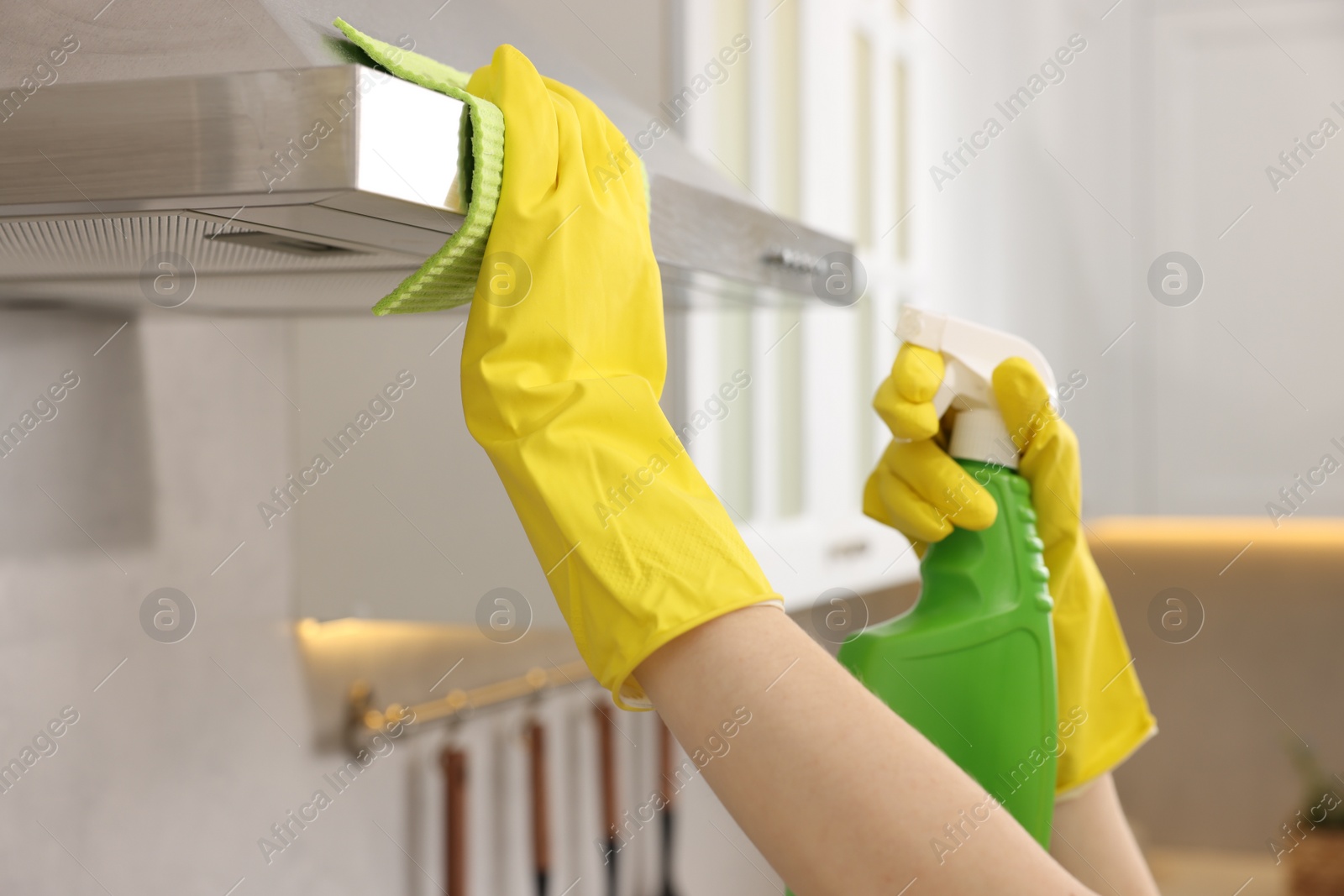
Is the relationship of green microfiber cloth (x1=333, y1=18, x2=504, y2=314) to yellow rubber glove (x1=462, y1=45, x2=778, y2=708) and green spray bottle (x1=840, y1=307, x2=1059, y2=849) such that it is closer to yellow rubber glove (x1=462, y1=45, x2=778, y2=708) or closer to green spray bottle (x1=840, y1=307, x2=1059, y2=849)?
yellow rubber glove (x1=462, y1=45, x2=778, y2=708)

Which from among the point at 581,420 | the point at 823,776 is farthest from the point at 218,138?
the point at 823,776

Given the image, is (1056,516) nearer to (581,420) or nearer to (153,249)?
Result: (581,420)

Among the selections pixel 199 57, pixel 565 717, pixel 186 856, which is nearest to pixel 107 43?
pixel 199 57

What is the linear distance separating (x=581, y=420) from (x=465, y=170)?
9cm

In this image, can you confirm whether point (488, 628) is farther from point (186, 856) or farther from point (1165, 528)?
point (1165, 528)

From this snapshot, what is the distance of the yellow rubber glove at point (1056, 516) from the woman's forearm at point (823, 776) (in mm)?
211

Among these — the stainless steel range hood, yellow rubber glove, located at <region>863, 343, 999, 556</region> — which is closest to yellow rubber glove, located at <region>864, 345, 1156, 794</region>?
yellow rubber glove, located at <region>863, 343, 999, 556</region>

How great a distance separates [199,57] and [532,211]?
11 centimetres

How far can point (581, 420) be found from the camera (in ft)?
1.24

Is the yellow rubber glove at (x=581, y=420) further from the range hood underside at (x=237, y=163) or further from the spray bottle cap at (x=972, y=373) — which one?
the spray bottle cap at (x=972, y=373)

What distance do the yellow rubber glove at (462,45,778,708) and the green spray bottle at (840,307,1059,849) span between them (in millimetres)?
193

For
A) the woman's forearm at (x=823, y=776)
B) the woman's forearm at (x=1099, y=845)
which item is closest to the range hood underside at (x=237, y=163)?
the woman's forearm at (x=823, y=776)

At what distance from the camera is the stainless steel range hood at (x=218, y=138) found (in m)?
0.32

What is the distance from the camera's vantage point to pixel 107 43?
369mm
